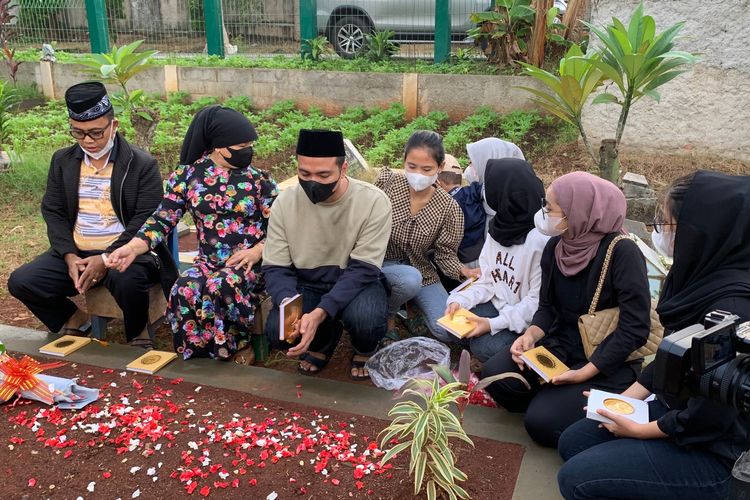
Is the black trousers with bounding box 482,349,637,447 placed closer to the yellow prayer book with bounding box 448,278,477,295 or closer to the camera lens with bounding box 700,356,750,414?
the yellow prayer book with bounding box 448,278,477,295

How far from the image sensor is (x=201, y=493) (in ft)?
7.90

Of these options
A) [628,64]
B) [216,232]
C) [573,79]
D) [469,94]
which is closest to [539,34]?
[469,94]

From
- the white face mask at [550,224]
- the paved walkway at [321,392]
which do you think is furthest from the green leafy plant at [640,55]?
the paved walkway at [321,392]

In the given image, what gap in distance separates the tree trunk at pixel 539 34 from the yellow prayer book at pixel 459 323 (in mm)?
5361

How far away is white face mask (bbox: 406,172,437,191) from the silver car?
5977 mm

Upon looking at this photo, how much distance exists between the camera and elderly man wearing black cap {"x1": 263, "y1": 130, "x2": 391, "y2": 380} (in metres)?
3.29

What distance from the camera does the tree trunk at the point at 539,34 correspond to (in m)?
7.54

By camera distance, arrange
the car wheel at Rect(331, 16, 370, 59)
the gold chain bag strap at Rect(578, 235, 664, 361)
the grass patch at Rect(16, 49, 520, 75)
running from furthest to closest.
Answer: the car wheel at Rect(331, 16, 370, 59) < the grass patch at Rect(16, 49, 520, 75) < the gold chain bag strap at Rect(578, 235, 664, 361)

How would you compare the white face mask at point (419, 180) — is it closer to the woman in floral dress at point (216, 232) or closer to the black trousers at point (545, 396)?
the woman in floral dress at point (216, 232)

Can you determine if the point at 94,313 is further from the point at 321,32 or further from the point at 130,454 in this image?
the point at 321,32

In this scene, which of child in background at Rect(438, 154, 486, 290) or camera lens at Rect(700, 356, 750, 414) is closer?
camera lens at Rect(700, 356, 750, 414)

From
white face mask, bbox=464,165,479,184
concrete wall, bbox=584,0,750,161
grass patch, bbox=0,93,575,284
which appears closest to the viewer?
white face mask, bbox=464,165,479,184

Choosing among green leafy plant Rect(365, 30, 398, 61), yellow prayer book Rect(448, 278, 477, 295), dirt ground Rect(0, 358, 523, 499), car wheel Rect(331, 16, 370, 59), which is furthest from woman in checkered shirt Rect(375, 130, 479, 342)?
car wheel Rect(331, 16, 370, 59)

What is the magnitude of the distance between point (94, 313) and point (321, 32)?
7.27 meters
